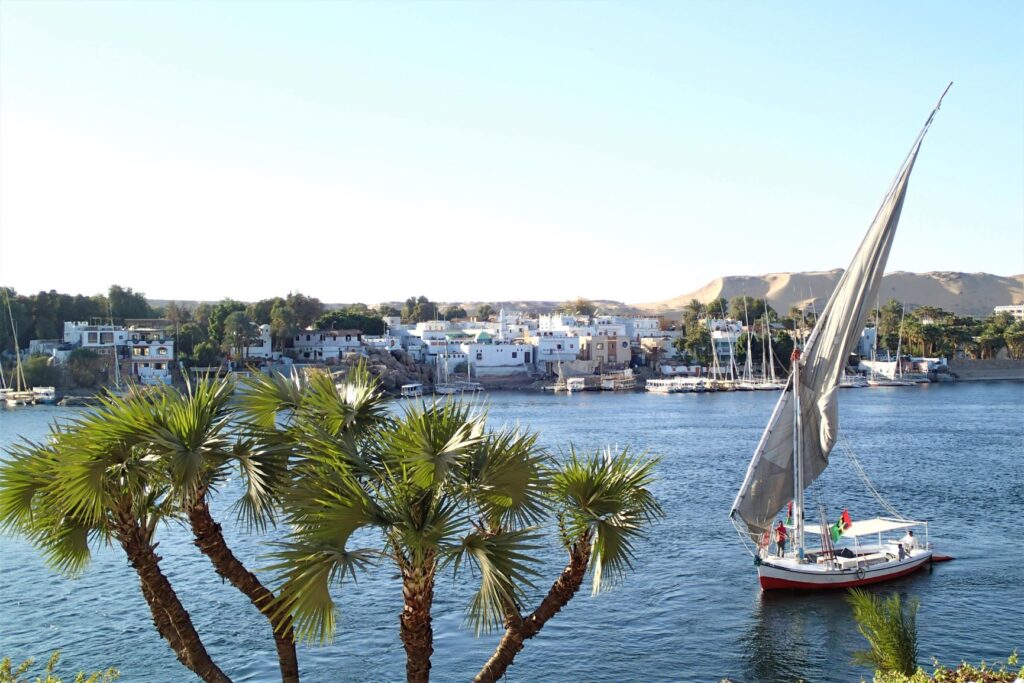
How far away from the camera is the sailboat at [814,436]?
755 inches

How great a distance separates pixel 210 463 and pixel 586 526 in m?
3.30

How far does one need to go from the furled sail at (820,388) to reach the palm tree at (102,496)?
13804mm

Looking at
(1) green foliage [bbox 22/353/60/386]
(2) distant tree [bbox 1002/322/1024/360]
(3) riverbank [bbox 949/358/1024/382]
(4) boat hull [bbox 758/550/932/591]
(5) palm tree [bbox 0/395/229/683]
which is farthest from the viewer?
(2) distant tree [bbox 1002/322/1024/360]

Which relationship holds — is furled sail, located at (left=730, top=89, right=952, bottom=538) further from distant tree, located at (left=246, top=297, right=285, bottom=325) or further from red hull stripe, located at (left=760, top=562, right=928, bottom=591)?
distant tree, located at (left=246, top=297, right=285, bottom=325)

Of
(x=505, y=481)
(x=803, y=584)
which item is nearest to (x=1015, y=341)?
(x=803, y=584)

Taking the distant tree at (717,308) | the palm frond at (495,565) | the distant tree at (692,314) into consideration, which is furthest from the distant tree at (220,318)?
the palm frond at (495,565)

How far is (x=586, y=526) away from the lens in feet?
27.7

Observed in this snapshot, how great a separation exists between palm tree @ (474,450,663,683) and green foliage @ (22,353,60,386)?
85.7 m

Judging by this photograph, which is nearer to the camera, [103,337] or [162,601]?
[162,601]

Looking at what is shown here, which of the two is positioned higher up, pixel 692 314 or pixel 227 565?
pixel 692 314

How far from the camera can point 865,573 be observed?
20891 mm

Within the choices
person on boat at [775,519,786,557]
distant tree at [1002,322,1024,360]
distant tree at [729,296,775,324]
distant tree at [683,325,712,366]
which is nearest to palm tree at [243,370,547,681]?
person on boat at [775,519,786,557]

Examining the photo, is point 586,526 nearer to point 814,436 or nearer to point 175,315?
point 814,436

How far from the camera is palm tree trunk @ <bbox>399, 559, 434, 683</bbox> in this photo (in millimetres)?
7625
